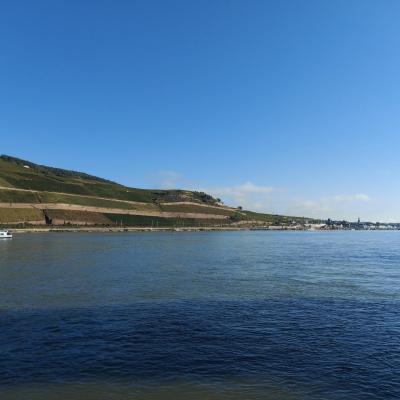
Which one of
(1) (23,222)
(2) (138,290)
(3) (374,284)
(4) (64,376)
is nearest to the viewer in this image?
(4) (64,376)

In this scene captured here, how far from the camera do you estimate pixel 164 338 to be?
22516mm

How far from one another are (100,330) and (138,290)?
1342cm

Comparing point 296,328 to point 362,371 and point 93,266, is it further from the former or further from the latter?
point 93,266

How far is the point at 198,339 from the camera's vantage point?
73.3 ft

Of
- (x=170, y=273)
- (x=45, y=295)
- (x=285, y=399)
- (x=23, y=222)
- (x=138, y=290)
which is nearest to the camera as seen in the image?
(x=285, y=399)

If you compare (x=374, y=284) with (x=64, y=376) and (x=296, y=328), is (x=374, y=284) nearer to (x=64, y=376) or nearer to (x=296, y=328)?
A: (x=296, y=328)

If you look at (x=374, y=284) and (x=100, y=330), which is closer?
(x=100, y=330)

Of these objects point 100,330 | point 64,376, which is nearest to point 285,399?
point 64,376

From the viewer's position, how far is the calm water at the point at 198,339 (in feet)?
53.4

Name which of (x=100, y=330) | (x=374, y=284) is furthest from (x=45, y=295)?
(x=374, y=284)

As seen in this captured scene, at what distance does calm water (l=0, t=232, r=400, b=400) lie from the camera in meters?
16.3

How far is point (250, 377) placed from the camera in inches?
675

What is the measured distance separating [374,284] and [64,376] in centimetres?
3211

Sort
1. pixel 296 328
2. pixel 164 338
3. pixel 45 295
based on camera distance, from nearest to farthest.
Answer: pixel 164 338 < pixel 296 328 < pixel 45 295
